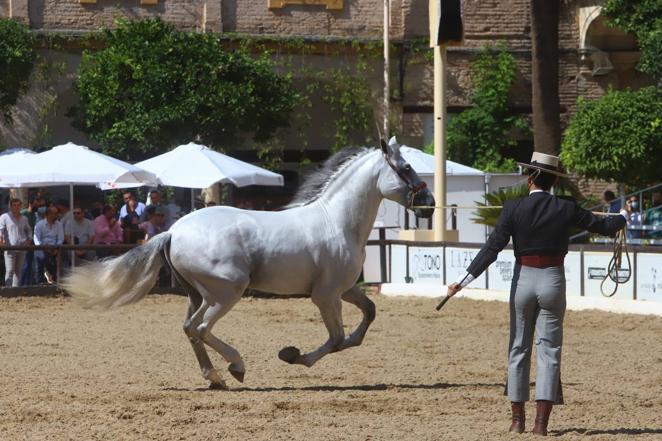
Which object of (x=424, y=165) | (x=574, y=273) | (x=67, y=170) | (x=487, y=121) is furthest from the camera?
(x=487, y=121)

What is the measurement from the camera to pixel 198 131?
101 ft

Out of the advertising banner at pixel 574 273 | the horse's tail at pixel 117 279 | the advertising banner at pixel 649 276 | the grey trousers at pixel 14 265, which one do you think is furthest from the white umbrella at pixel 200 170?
the horse's tail at pixel 117 279

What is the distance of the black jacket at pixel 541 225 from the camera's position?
905cm

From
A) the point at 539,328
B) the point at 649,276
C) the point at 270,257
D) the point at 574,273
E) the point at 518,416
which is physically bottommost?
the point at 574,273

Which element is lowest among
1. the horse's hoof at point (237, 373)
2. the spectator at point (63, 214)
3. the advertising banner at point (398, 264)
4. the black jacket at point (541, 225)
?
the advertising banner at point (398, 264)

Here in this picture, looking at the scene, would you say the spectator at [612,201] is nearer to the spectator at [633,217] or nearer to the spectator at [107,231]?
the spectator at [633,217]

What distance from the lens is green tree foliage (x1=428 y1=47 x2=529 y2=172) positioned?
1398 inches

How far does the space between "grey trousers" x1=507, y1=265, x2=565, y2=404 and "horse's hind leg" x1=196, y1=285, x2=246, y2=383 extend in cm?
318

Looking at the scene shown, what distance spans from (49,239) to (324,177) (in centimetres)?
1150

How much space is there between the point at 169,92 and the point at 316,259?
1940cm

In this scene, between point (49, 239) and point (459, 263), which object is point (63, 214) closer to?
point (49, 239)

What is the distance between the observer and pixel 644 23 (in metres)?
31.9

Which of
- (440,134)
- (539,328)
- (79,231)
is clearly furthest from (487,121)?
(539,328)

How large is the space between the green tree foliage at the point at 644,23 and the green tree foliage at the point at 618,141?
1.57 metres
